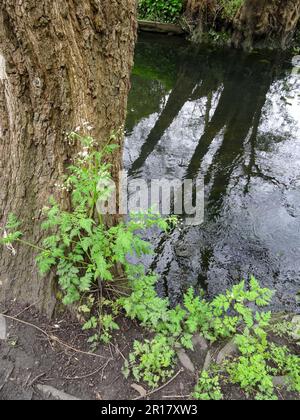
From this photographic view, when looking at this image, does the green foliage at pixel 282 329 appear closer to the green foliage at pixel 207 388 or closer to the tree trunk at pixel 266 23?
the green foliage at pixel 207 388

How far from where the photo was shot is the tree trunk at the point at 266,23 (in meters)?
11.1

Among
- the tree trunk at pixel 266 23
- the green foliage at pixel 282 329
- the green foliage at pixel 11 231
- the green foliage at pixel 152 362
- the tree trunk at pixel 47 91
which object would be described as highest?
the tree trunk at pixel 266 23

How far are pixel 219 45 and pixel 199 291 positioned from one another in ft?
37.5

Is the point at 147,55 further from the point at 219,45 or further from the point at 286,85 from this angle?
the point at 286,85

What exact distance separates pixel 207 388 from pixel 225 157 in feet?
15.6

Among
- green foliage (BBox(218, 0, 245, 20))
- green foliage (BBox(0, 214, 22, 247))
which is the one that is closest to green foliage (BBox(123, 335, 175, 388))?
green foliage (BBox(0, 214, 22, 247))

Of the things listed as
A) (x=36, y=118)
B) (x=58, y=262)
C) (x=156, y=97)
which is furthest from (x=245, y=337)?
(x=156, y=97)

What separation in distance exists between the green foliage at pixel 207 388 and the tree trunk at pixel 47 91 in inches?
53.7

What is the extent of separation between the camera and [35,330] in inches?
110

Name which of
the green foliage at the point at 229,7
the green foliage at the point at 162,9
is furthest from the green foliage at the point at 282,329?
the green foliage at the point at 162,9

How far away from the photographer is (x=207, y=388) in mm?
2578

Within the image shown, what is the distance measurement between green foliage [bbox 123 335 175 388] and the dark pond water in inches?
53.7

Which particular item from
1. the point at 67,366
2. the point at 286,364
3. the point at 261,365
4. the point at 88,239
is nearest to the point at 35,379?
the point at 67,366

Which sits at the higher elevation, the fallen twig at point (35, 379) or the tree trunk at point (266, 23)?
the tree trunk at point (266, 23)
